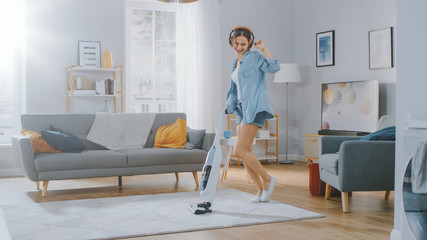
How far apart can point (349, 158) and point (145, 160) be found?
1981mm

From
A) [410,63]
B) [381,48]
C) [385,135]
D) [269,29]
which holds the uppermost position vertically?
[269,29]

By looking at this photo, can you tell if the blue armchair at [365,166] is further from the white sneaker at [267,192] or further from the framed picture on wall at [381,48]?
the framed picture on wall at [381,48]

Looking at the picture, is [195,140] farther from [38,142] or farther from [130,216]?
[130,216]

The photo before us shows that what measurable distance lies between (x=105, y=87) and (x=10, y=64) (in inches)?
49.3

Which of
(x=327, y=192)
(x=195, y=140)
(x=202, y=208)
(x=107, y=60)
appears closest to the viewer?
(x=202, y=208)

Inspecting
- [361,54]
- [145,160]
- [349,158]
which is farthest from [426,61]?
[361,54]

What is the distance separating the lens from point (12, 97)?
261 inches

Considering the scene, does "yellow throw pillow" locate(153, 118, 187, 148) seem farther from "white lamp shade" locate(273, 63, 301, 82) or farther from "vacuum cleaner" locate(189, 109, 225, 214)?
"white lamp shade" locate(273, 63, 301, 82)

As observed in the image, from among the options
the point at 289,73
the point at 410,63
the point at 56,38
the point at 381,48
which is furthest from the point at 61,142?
the point at 381,48

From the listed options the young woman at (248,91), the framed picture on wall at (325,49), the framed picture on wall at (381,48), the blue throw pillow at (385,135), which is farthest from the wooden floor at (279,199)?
the framed picture on wall at (381,48)

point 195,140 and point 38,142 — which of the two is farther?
point 195,140

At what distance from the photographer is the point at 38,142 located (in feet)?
16.0

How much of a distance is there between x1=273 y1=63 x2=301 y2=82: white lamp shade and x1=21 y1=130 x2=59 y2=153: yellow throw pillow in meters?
3.81

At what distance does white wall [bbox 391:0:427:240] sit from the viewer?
2.73 metres
